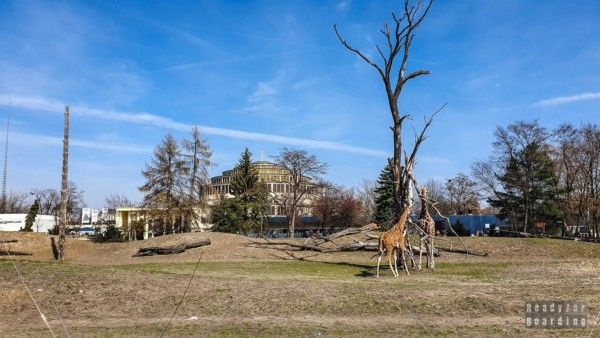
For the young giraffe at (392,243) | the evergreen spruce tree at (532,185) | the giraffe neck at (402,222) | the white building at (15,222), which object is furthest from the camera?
the white building at (15,222)

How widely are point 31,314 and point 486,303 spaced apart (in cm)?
899

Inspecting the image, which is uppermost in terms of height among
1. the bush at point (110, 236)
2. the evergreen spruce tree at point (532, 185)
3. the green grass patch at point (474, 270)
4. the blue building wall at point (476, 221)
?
the evergreen spruce tree at point (532, 185)

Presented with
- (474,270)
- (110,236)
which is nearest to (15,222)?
(110,236)

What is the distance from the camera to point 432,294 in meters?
11.4

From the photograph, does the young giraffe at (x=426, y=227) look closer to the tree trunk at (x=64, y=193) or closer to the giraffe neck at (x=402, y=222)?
the giraffe neck at (x=402, y=222)

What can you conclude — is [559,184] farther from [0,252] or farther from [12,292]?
[12,292]

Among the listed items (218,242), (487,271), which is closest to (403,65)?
(487,271)

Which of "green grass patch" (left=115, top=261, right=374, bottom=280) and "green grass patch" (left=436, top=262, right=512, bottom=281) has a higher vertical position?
"green grass patch" (left=436, top=262, right=512, bottom=281)

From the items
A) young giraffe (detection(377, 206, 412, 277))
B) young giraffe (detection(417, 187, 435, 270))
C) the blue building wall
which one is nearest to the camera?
young giraffe (detection(377, 206, 412, 277))

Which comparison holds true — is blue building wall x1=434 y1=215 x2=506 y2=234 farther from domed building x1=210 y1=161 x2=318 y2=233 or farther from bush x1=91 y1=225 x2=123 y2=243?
bush x1=91 y1=225 x2=123 y2=243

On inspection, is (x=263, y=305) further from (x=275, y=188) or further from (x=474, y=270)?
(x=275, y=188)

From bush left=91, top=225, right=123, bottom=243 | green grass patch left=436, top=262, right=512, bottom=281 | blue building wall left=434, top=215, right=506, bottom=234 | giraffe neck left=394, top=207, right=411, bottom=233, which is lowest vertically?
bush left=91, top=225, right=123, bottom=243

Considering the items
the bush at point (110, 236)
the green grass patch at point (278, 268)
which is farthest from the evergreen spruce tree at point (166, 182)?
the green grass patch at point (278, 268)

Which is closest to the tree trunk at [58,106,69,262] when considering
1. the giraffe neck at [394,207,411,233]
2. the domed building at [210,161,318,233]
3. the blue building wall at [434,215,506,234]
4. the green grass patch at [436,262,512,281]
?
the giraffe neck at [394,207,411,233]
